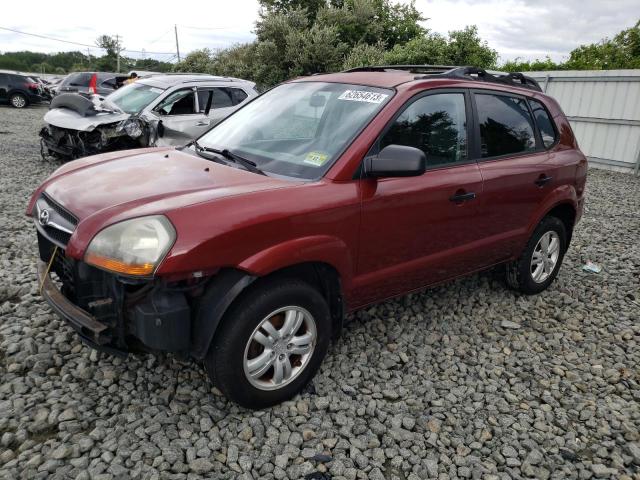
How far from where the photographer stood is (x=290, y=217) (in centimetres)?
252

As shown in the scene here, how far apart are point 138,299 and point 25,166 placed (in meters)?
7.78

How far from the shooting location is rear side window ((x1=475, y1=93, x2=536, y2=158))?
11.9 ft

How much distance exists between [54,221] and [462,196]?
2.43m

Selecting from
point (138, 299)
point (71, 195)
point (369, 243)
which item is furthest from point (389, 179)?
point (71, 195)

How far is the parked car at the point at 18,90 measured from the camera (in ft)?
68.1

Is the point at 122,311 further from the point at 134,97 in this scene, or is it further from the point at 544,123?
the point at 134,97

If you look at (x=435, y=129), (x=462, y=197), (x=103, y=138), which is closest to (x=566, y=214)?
(x=462, y=197)

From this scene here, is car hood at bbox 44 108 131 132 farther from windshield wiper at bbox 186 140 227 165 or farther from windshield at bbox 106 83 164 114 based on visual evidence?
windshield wiper at bbox 186 140 227 165

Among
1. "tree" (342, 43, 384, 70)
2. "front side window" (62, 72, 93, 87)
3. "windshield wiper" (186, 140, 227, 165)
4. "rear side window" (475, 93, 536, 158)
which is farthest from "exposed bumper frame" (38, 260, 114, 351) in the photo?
"front side window" (62, 72, 93, 87)

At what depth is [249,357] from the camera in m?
2.61

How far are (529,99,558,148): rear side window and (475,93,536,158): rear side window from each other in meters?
0.11

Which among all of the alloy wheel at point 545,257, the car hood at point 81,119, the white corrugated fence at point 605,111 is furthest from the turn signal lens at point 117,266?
the white corrugated fence at point 605,111

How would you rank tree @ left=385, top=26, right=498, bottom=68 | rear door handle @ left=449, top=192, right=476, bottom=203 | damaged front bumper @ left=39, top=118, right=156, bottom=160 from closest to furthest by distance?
rear door handle @ left=449, top=192, right=476, bottom=203, damaged front bumper @ left=39, top=118, right=156, bottom=160, tree @ left=385, top=26, right=498, bottom=68

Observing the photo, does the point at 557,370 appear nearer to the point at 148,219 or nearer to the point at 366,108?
the point at 366,108
